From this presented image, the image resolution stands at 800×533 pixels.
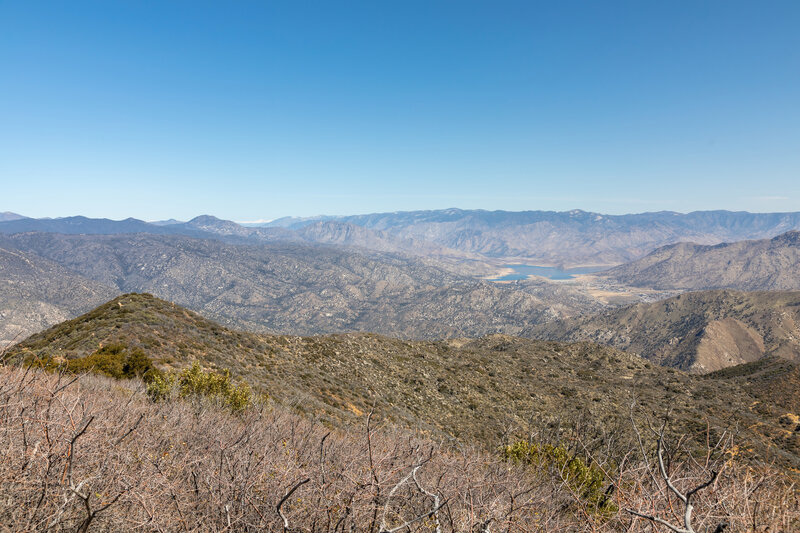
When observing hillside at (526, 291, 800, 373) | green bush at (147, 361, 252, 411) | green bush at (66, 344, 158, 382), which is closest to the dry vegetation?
green bush at (147, 361, 252, 411)

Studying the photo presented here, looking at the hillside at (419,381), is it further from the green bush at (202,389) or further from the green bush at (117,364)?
the green bush at (202,389)

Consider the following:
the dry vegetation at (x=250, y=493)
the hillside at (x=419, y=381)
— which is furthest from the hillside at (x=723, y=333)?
the dry vegetation at (x=250, y=493)

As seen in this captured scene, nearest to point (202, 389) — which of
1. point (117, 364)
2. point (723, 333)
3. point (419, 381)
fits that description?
point (117, 364)

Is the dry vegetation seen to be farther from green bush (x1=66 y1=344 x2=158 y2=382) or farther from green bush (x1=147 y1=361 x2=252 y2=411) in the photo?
green bush (x1=66 y1=344 x2=158 y2=382)

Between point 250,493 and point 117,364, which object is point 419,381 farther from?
point 250,493

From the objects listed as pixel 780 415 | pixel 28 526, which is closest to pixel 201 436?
pixel 28 526

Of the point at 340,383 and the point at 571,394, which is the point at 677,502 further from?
the point at 571,394
